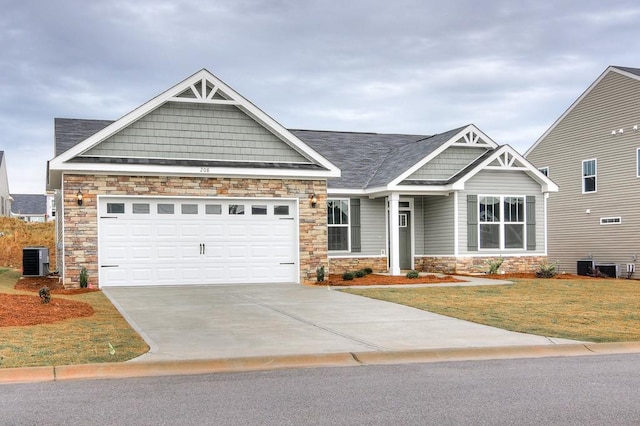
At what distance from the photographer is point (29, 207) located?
261ft

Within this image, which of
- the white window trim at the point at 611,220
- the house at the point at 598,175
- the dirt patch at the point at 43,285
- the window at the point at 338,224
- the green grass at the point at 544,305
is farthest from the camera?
the white window trim at the point at 611,220

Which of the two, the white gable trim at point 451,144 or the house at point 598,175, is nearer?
the white gable trim at point 451,144

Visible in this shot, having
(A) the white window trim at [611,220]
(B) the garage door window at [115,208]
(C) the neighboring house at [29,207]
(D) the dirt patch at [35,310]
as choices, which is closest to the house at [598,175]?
(A) the white window trim at [611,220]

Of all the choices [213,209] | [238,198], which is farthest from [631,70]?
[213,209]

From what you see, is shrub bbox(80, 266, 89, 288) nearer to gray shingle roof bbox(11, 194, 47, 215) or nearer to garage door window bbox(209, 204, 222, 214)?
garage door window bbox(209, 204, 222, 214)

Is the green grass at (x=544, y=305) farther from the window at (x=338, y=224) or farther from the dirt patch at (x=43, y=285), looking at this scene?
the dirt patch at (x=43, y=285)

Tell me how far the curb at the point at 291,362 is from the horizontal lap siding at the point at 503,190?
13.9m

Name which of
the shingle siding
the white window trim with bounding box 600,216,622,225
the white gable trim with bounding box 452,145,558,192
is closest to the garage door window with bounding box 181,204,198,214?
the shingle siding

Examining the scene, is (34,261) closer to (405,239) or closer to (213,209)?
(213,209)

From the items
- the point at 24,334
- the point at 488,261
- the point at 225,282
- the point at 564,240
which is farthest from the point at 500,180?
the point at 24,334

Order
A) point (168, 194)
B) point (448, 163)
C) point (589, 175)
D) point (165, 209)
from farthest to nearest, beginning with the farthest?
1. point (589, 175)
2. point (448, 163)
3. point (165, 209)
4. point (168, 194)

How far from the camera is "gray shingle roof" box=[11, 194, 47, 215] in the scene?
78750 mm

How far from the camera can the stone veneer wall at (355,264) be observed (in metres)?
24.2

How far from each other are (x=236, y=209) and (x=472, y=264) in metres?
8.75
